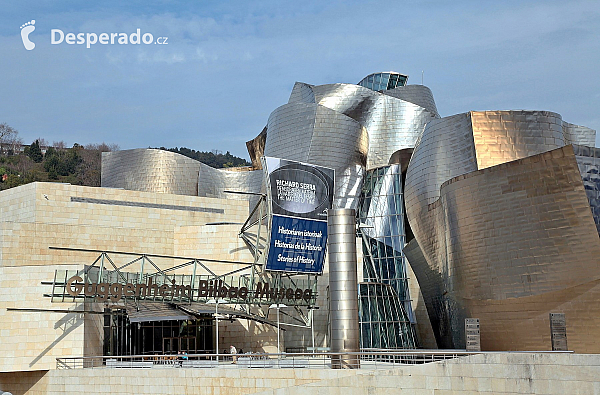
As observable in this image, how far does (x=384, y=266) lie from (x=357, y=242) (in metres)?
4.50

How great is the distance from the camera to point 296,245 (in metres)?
37.6

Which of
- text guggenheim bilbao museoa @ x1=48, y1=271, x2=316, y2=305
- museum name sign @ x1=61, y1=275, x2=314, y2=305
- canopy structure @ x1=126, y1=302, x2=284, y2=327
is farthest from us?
canopy structure @ x1=126, y1=302, x2=284, y2=327

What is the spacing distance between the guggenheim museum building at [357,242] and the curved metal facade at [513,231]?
6cm

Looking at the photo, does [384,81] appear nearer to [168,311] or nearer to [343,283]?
[168,311]

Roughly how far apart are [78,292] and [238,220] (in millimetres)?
21907

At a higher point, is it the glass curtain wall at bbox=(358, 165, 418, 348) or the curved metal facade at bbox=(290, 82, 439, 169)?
the curved metal facade at bbox=(290, 82, 439, 169)

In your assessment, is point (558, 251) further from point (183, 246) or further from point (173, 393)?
point (183, 246)

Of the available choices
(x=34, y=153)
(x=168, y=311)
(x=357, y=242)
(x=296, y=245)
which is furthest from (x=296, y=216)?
(x=34, y=153)

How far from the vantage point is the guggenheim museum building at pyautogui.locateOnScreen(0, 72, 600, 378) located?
25.9 meters

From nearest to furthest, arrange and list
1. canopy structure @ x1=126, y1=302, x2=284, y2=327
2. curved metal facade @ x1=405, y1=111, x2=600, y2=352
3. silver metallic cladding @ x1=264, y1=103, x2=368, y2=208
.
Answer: curved metal facade @ x1=405, y1=111, x2=600, y2=352, canopy structure @ x1=126, y1=302, x2=284, y2=327, silver metallic cladding @ x1=264, y1=103, x2=368, y2=208

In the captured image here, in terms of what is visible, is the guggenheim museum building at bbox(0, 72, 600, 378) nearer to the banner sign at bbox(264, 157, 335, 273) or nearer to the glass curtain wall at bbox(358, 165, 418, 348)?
the glass curtain wall at bbox(358, 165, 418, 348)

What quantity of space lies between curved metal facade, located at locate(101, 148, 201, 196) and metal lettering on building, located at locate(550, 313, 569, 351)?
38.4 metres

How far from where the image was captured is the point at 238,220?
50.4m

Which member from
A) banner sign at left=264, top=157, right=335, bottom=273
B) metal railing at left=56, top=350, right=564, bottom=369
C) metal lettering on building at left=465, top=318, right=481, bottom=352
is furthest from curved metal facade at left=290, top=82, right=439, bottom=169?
metal lettering on building at left=465, top=318, right=481, bottom=352
